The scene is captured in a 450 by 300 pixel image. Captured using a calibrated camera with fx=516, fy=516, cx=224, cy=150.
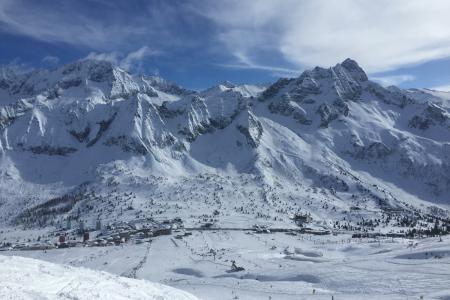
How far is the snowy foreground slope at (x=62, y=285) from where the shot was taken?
27609mm

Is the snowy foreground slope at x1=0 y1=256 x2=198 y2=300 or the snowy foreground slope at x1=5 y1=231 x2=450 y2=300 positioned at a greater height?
the snowy foreground slope at x1=0 y1=256 x2=198 y2=300

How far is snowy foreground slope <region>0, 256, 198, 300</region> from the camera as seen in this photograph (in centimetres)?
2761

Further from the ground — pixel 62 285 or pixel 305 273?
pixel 62 285

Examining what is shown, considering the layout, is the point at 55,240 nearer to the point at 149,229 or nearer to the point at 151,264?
the point at 149,229

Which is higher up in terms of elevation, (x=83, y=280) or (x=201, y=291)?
(x=83, y=280)

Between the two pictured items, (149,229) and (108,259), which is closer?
(108,259)

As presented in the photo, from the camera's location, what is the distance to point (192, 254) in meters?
124

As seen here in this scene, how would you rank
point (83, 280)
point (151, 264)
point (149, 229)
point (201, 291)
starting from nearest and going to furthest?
point (83, 280) < point (201, 291) < point (151, 264) < point (149, 229)

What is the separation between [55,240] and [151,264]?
9000cm

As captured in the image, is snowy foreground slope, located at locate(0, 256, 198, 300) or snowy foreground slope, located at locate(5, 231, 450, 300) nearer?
snowy foreground slope, located at locate(0, 256, 198, 300)

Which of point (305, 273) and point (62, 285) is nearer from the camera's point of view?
point (62, 285)

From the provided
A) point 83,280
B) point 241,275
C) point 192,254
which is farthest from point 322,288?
point 192,254

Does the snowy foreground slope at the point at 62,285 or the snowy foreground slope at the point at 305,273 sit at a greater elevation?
the snowy foreground slope at the point at 62,285

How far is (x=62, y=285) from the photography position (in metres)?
30.6
